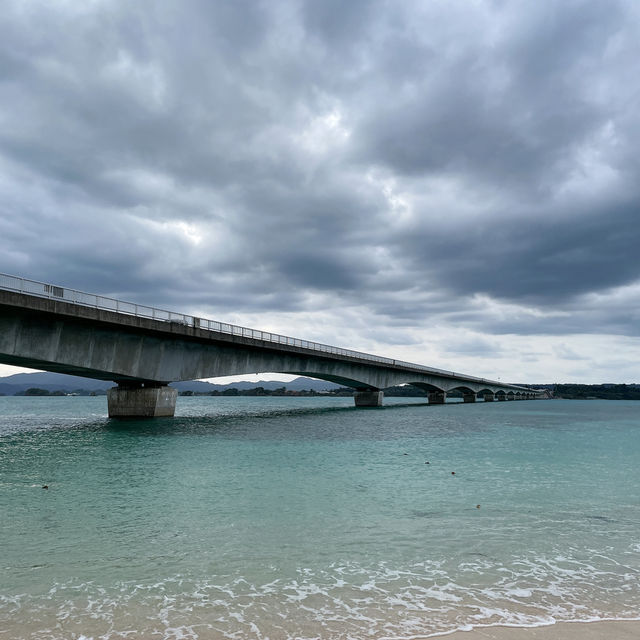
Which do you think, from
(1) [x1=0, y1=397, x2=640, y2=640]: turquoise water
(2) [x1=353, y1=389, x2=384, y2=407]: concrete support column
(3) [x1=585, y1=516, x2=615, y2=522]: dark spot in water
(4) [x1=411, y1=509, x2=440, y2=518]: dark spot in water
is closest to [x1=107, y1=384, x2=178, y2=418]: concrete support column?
(1) [x1=0, y1=397, x2=640, y2=640]: turquoise water

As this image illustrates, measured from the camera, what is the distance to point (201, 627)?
6.38m

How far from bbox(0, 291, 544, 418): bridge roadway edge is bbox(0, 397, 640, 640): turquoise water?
15.1m

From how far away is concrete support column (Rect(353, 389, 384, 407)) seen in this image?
3782 inches

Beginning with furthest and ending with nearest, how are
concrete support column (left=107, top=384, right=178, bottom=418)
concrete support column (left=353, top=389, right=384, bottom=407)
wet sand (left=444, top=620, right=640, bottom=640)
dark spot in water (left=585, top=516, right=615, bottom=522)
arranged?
concrete support column (left=353, top=389, right=384, bottom=407) → concrete support column (left=107, top=384, right=178, bottom=418) → dark spot in water (left=585, top=516, right=615, bottom=522) → wet sand (left=444, top=620, right=640, bottom=640)

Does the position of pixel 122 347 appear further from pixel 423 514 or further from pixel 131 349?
pixel 423 514

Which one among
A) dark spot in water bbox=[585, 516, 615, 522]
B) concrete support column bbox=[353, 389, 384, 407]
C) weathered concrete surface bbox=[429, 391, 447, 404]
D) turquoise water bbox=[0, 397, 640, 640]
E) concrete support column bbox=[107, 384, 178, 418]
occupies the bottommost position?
turquoise water bbox=[0, 397, 640, 640]

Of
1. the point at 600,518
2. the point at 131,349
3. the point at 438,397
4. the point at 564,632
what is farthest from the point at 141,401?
the point at 438,397

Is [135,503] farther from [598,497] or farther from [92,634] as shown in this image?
[598,497]

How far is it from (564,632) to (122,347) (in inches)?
1599

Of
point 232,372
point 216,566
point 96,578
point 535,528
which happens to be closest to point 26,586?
point 96,578

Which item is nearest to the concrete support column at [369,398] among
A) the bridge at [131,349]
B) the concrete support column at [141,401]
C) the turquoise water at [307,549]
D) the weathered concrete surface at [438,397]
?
the bridge at [131,349]

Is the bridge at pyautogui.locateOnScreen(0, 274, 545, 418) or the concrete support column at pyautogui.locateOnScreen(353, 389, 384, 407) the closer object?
the bridge at pyautogui.locateOnScreen(0, 274, 545, 418)

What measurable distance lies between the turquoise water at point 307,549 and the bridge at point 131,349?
50.1 ft

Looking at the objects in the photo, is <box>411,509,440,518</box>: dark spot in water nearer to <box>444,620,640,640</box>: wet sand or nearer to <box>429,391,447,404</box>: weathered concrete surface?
<box>444,620,640,640</box>: wet sand
